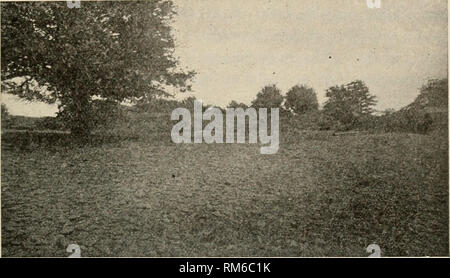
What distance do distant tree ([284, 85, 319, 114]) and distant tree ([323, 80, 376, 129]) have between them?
0.15 m

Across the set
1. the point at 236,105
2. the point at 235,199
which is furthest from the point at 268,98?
the point at 235,199

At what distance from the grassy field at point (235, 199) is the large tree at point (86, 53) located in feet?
2.18

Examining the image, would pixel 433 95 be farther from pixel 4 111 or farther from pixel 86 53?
pixel 4 111

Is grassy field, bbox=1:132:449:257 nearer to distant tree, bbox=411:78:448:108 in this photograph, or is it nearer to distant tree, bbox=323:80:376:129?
distant tree, bbox=323:80:376:129

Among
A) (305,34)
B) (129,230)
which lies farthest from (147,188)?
(305,34)

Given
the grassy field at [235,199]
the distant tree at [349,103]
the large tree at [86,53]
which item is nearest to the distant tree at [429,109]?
the grassy field at [235,199]

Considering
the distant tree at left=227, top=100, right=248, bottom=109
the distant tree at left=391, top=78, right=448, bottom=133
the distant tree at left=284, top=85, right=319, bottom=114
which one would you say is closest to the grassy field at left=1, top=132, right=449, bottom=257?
the distant tree at left=391, top=78, right=448, bottom=133

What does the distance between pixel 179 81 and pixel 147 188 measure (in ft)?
4.09

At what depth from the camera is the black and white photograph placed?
454 cm

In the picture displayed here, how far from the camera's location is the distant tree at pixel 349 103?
4.68 metres

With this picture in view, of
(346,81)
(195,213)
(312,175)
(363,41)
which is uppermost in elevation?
(363,41)

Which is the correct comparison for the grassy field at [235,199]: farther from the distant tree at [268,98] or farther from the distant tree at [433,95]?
the distant tree at [268,98]
